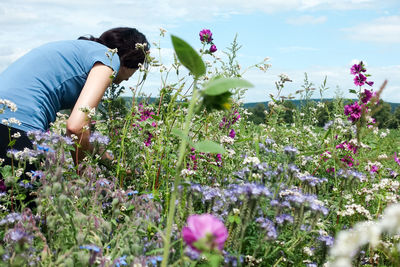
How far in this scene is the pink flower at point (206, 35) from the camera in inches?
137

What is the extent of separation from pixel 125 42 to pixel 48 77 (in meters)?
0.83

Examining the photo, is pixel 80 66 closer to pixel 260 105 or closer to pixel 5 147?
pixel 5 147

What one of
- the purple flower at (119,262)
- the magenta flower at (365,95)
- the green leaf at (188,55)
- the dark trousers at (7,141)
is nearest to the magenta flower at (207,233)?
the green leaf at (188,55)

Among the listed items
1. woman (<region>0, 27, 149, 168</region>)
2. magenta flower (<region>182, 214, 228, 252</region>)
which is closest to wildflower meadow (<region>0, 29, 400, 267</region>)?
magenta flower (<region>182, 214, 228, 252</region>)

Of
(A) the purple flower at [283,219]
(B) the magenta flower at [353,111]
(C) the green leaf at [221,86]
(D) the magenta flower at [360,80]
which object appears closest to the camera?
(C) the green leaf at [221,86]

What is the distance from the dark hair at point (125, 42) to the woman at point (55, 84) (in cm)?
32

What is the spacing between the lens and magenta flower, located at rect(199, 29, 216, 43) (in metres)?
3.49

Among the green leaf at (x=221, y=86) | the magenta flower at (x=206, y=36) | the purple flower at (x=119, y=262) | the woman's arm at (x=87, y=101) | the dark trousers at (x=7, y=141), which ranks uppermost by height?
the magenta flower at (x=206, y=36)

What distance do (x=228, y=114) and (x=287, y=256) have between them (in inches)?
67.1

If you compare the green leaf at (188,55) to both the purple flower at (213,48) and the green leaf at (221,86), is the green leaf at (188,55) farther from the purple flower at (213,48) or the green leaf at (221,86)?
the purple flower at (213,48)

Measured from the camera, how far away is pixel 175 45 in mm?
1058

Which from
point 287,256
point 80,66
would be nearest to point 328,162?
point 287,256

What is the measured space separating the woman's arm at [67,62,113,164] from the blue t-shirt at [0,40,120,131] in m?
0.10

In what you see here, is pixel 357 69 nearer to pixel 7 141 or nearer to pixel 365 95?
pixel 365 95
